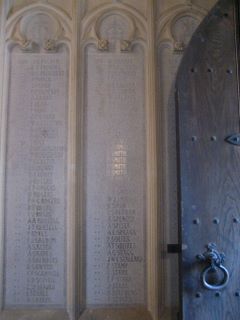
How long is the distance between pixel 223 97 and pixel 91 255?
0.98m

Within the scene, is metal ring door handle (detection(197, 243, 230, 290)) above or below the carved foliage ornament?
below

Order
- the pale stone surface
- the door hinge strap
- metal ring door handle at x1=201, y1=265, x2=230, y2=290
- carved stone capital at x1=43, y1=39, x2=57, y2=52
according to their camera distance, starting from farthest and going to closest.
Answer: carved stone capital at x1=43, y1=39, x2=57, y2=52
the pale stone surface
the door hinge strap
metal ring door handle at x1=201, y1=265, x2=230, y2=290

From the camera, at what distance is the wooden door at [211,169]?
4.99 feet

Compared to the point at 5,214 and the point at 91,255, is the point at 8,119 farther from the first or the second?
the point at 91,255

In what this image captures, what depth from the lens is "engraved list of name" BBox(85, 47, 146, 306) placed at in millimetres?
1851

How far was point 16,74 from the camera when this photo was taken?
6.51 ft

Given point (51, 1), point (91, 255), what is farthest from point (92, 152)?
point (51, 1)

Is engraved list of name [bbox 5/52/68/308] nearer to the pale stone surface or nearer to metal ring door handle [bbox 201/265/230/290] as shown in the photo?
the pale stone surface

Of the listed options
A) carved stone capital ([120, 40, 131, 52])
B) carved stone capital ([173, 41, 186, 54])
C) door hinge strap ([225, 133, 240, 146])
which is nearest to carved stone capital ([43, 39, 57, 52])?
carved stone capital ([120, 40, 131, 52])

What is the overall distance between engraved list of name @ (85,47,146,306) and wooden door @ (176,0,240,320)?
0.37 meters

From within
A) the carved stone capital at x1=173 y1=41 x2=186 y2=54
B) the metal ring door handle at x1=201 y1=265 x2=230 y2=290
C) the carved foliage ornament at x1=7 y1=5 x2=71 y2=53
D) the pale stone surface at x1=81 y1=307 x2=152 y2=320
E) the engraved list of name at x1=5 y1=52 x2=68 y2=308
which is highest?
the carved foliage ornament at x1=7 y1=5 x2=71 y2=53

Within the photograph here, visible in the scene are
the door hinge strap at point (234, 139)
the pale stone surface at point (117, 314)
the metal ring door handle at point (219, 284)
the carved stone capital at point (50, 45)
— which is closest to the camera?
the metal ring door handle at point (219, 284)

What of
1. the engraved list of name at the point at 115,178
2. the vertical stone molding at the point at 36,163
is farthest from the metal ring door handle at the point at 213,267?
the vertical stone molding at the point at 36,163

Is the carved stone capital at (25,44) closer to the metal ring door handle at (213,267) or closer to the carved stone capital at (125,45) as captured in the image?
the carved stone capital at (125,45)
